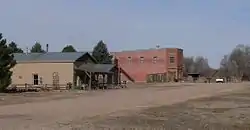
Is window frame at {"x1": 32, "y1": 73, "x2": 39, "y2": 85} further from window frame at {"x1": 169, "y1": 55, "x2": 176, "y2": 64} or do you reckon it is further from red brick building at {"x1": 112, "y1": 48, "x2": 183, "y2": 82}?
window frame at {"x1": 169, "y1": 55, "x2": 176, "y2": 64}

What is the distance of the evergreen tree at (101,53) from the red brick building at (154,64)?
29.9ft

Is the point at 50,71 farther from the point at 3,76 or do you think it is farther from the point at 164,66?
the point at 164,66

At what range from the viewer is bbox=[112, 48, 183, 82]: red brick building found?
11831 cm

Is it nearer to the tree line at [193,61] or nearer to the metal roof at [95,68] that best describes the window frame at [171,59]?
the tree line at [193,61]

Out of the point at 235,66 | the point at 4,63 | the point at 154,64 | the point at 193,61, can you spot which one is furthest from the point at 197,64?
the point at 4,63

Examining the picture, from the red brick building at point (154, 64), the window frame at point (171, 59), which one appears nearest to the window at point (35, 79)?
the red brick building at point (154, 64)

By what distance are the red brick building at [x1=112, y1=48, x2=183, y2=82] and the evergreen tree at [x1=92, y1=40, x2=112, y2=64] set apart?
9117mm

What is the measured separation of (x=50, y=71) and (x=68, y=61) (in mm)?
3721

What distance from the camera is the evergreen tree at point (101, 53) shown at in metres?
111

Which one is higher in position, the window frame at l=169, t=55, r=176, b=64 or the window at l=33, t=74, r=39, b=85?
the window frame at l=169, t=55, r=176, b=64

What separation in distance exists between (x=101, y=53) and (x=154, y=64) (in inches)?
613

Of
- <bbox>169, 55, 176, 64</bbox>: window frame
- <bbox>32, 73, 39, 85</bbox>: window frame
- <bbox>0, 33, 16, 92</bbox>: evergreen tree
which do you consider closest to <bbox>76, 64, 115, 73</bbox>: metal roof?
<bbox>32, 73, 39, 85</bbox>: window frame

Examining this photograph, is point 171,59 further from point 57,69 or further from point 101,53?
point 57,69

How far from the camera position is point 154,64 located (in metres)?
121
